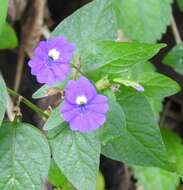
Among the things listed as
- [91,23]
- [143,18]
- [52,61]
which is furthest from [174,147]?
[52,61]

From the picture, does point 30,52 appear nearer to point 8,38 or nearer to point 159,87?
point 8,38

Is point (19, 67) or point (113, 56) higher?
point (113, 56)

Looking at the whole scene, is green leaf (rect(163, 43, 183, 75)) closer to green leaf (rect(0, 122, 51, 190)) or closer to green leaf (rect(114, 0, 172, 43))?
green leaf (rect(114, 0, 172, 43))

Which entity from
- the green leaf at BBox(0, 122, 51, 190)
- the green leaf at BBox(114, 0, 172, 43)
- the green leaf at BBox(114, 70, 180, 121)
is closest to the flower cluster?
the green leaf at BBox(0, 122, 51, 190)

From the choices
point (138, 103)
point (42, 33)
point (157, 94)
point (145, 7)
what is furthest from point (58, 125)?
point (42, 33)

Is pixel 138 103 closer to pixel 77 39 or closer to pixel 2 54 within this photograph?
pixel 77 39

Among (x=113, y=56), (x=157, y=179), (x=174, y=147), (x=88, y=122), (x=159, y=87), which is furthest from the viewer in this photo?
(x=174, y=147)

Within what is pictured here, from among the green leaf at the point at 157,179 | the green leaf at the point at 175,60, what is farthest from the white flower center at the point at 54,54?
the green leaf at the point at 157,179

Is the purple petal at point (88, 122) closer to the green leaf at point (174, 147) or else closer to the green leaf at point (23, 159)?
the green leaf at point (23, 159)
